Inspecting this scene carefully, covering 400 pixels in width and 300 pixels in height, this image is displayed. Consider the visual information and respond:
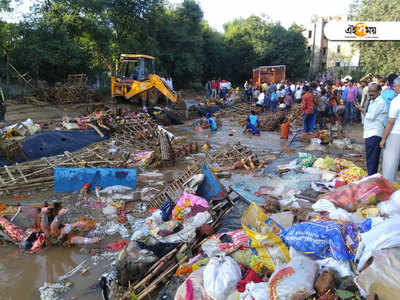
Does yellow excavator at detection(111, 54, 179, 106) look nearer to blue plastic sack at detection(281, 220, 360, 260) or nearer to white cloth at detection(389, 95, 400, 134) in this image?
white cloth at detection(389, 95, 400, 134)

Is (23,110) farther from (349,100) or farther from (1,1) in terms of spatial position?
(349,100)

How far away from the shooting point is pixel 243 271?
2.83 m

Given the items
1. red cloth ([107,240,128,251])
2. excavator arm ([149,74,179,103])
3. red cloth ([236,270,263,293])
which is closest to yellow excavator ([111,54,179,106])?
excavator arm ([149,74,179,103])

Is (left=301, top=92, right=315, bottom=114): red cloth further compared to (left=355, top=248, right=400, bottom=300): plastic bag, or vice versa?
(left=301, top=92, right=315, bottom=114): red cloth

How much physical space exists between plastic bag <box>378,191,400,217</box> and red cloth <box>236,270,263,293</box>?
158 centimetres

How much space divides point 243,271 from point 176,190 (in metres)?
2.41

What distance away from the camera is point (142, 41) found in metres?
22.7

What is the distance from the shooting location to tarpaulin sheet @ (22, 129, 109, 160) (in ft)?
27.7

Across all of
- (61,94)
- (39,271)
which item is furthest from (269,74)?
(39,271)

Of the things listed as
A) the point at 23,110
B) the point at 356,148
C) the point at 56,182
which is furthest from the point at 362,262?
the point at 23,110

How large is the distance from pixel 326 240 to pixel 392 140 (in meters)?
2.36

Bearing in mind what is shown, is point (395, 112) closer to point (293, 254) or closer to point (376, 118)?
point (376, 118)

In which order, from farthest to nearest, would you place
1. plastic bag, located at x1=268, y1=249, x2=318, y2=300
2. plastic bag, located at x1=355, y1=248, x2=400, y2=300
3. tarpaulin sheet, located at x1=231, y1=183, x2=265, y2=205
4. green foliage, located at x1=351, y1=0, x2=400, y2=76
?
green foliage, located at x1=351, y1=0, x2=400, y2=76, tarpaulin sheet, located at x1=231, y1=183, x2=265, y2=205, plastic bag, located at x1=268, y1=249, x2=318, y2=300, plastic bag, located at x1=355, y1=248, x2=400, y2=300

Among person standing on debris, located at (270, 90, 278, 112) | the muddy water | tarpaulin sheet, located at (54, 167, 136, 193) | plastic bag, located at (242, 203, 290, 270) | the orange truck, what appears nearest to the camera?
plastic bag, located at (242, 203, 290, 270)
